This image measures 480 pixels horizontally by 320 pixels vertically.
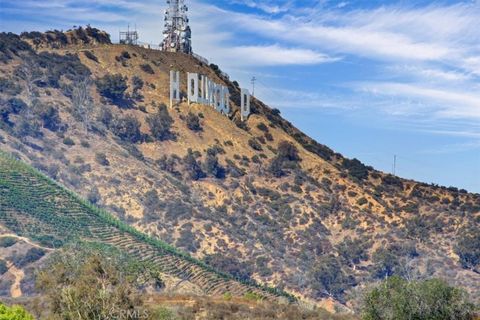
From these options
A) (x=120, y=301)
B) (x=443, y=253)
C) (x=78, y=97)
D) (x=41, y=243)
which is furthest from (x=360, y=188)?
(x=120, y=301)

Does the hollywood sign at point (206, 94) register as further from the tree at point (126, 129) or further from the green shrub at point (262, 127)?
the tree at point (126, 129)

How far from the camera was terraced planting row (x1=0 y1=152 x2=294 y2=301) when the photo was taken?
231 ft

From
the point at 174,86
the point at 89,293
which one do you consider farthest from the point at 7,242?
the point at 174,86

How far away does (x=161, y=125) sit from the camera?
334 feet

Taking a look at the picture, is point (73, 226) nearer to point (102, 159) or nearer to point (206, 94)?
point (102, 159)

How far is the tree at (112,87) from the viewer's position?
104062 mm

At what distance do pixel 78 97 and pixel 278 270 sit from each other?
107ft

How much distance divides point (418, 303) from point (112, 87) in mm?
68708

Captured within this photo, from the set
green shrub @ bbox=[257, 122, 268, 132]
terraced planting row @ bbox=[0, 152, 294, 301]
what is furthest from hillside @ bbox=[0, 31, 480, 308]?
terraced planting row @ bbox=[0, 152, 294, 301]

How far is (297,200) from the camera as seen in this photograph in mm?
98812

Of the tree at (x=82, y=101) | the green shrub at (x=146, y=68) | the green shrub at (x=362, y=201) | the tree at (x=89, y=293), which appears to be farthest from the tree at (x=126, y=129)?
the tree at (x=89, y=293)

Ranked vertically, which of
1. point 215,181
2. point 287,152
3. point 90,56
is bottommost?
point 215,181

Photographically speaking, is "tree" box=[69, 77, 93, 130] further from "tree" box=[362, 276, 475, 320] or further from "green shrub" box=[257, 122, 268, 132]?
"tree" box=[362, 276, 475, 320]

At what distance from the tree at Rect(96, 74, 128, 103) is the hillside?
13 centimetres
